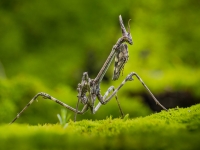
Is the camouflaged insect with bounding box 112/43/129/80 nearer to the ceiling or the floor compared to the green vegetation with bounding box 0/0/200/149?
nearer to the floor

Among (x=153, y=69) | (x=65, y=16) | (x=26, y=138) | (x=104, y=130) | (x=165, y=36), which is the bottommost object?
(x=26, y=138)

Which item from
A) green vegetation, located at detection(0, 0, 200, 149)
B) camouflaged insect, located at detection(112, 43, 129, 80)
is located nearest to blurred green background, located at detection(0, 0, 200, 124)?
green vegetation, located at detection(0, 0, 200, 149)

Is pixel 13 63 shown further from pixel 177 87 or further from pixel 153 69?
pixel 177 87

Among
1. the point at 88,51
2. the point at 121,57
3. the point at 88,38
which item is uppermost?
the point at 88,38

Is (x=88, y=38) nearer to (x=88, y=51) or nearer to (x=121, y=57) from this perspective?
(x=88, y=51)

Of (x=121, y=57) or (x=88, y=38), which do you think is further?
(x=88, y=38)

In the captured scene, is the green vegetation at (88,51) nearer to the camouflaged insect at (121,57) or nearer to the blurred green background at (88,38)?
the blurred green background at (88,38)

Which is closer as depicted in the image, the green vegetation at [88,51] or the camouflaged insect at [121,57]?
the camouflaged insect at [121,57]

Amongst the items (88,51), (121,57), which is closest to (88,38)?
(88,51)

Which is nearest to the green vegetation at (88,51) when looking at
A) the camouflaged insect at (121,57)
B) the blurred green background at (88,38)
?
the blurred green background at (88,38)

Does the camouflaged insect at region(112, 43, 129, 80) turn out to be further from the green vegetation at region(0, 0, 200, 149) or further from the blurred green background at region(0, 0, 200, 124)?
the blurred green background at region(0, 0, 200, 124)

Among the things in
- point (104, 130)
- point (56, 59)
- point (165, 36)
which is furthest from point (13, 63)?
point (104, 130)
